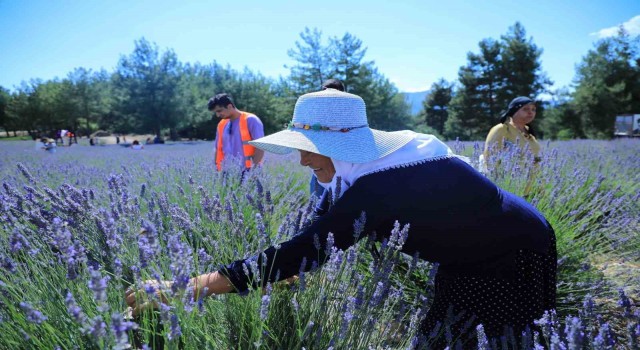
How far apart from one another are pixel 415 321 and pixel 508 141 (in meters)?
2.96

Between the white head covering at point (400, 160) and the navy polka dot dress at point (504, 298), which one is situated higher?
the white head covering at point (400, 160)

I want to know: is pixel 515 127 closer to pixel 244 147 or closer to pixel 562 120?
pixel 244 147

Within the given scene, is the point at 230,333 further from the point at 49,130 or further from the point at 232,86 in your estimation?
the point at 49,130

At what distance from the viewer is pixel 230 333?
1.21 metres

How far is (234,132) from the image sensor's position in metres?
4.68

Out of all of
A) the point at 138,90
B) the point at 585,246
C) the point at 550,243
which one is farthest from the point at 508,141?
the point at 138,90

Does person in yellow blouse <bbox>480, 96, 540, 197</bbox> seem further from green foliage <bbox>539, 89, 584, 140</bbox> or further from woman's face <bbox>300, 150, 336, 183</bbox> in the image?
green foliage <bbox>539, 89, 584, 140</bbox>

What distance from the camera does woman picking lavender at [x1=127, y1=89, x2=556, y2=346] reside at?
1147 millimetres

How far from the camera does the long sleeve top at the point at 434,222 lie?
114 centimetres

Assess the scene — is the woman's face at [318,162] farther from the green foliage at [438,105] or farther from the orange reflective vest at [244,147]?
Result: the green foliage at [438,105]

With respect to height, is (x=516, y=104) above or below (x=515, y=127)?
above

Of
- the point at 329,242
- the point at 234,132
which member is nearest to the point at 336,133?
the point at 329,242

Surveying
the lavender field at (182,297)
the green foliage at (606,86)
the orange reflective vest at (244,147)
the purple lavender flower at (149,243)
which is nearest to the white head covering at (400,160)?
the lavender field at (182,297)

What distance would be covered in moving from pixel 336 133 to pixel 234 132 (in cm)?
360
